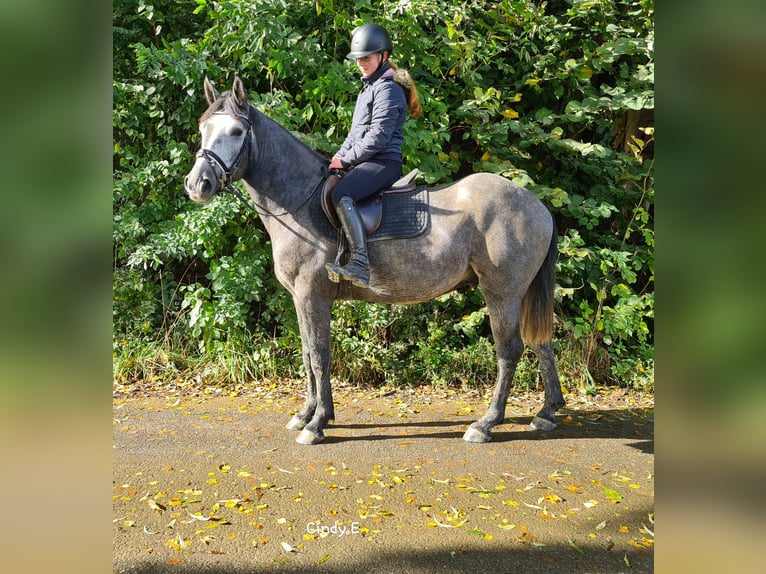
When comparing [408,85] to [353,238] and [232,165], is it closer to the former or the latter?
[353,238]

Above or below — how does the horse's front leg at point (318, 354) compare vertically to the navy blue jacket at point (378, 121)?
below

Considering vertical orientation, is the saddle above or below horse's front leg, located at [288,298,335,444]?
above

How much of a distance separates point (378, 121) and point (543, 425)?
106 inches

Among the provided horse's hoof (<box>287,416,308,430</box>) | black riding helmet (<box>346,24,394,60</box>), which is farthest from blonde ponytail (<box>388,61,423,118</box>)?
horse's hoof (<box>287,416,308,430</box>)

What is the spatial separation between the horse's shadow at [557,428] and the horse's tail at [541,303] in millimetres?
756

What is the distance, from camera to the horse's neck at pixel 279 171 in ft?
12.7

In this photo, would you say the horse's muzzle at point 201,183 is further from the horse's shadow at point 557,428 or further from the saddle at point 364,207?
the horse's shadow at point 557,428

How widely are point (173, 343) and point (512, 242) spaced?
13.3 ft

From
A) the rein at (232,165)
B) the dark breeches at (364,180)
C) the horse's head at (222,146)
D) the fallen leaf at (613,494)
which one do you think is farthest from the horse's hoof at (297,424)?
the fallen leaf at (613,494)

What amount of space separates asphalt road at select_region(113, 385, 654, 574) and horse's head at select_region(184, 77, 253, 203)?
72.0 inches

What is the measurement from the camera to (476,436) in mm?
4148

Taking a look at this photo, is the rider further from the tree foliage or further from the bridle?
the tree foliage

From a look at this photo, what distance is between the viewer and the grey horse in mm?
3938
